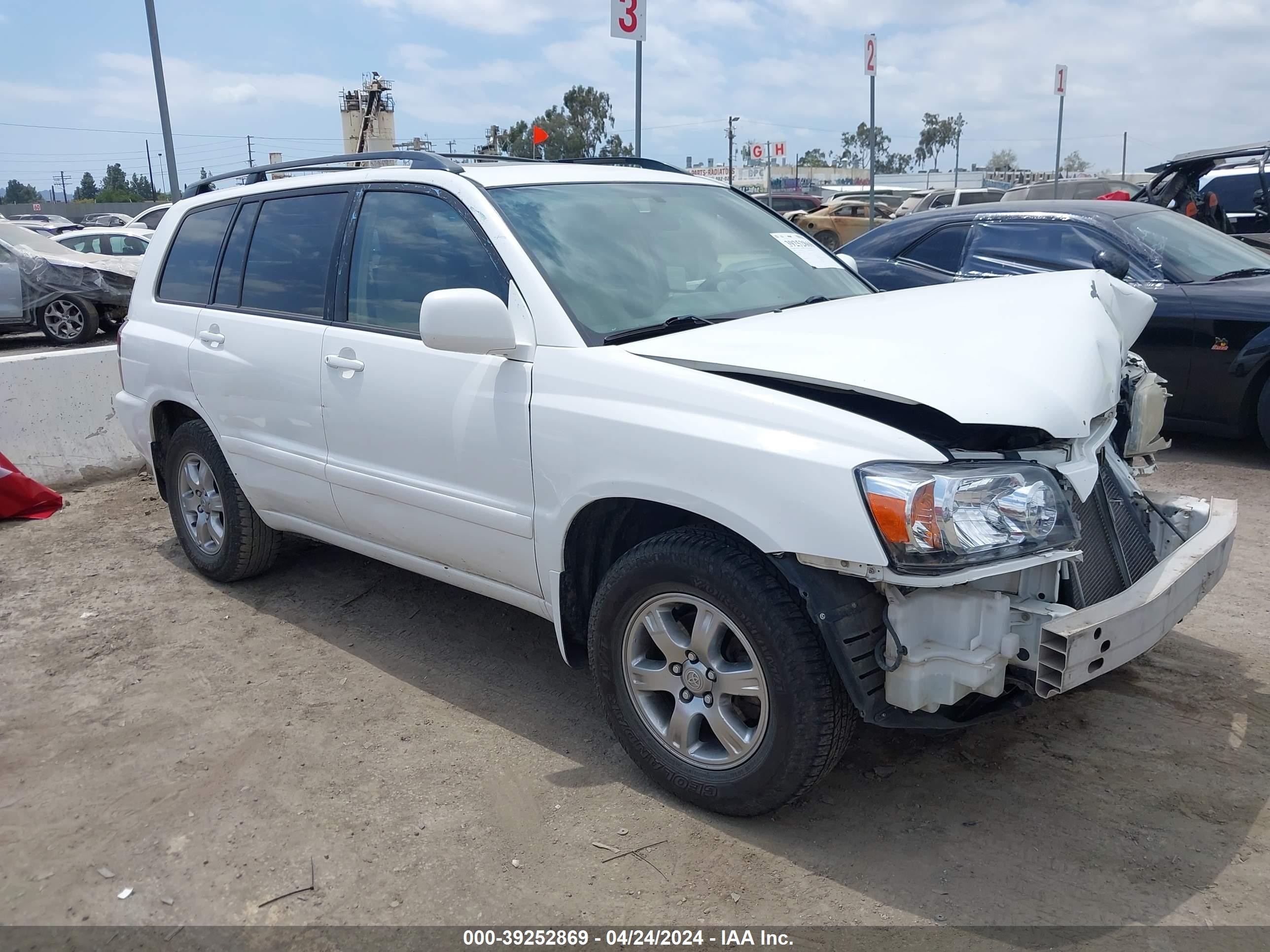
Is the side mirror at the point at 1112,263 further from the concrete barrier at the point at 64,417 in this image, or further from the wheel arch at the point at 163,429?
the concrete barrier at the point at 64,417

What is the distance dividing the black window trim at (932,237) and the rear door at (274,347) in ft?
15.2

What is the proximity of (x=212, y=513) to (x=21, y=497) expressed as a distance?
205 centimetres

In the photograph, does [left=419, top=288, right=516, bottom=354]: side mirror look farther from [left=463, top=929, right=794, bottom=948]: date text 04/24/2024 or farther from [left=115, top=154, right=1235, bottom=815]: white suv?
[left=463, top=929, right=794, bottom=948]: date text 04/24/2024

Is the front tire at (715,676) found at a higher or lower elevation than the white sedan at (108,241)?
lower

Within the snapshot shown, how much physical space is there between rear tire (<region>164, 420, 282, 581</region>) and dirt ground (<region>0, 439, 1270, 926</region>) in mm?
498

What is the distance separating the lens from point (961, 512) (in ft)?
8.10

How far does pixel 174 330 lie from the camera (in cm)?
491

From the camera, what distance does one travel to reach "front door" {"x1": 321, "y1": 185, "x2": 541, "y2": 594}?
3373 mm

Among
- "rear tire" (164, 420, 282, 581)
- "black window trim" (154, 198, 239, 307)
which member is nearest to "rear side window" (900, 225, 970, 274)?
"black window trim" (154, 198, 239, 307)

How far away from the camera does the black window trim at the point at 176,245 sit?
4.80 meters

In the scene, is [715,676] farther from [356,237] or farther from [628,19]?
[628,19]

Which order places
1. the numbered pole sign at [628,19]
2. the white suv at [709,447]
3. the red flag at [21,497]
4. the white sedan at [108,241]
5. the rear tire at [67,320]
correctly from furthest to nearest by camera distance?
the white sedan at [108,241], the rear tire at [67,320], the numbered pole sign at [628,19], the red flag at [21,497], the white suv at [709,447]

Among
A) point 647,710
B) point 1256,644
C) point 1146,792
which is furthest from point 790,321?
point 1256,644

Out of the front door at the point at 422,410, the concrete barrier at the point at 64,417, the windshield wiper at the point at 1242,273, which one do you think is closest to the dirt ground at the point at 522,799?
the front door at the point at 422,410
